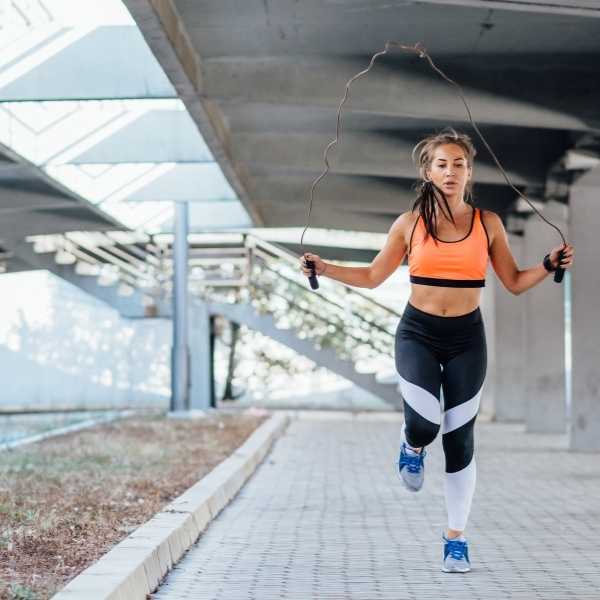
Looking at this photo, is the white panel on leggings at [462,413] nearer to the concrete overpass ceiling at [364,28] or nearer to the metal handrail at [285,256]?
the concrete overpass ceiling at [364,28]

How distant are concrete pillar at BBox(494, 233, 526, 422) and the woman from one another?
1931 centimetres

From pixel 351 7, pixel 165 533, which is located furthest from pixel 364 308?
pixel 165 533

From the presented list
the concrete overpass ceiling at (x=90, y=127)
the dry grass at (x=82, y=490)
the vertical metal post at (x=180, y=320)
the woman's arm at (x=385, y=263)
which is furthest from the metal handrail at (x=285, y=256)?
the woman's arm at (x=385, y=263)

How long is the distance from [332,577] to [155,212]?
22.3 m

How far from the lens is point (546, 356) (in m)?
21.1

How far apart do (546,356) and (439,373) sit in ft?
49.4

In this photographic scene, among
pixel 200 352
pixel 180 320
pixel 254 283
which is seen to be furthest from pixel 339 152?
pixel 200 352

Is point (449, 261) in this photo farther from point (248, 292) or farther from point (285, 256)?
point (285, 256)

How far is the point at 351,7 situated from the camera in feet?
40.1

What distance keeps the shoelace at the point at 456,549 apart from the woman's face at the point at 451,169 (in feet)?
5.92

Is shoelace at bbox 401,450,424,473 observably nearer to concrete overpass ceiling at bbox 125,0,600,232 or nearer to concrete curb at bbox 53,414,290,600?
concrete curb at bbox 53,414,290,600

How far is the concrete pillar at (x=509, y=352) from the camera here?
25.9 m

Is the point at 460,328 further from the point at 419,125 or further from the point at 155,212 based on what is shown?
the point at 155,212

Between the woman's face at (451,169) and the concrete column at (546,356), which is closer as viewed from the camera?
the woman's face at (451,169)
